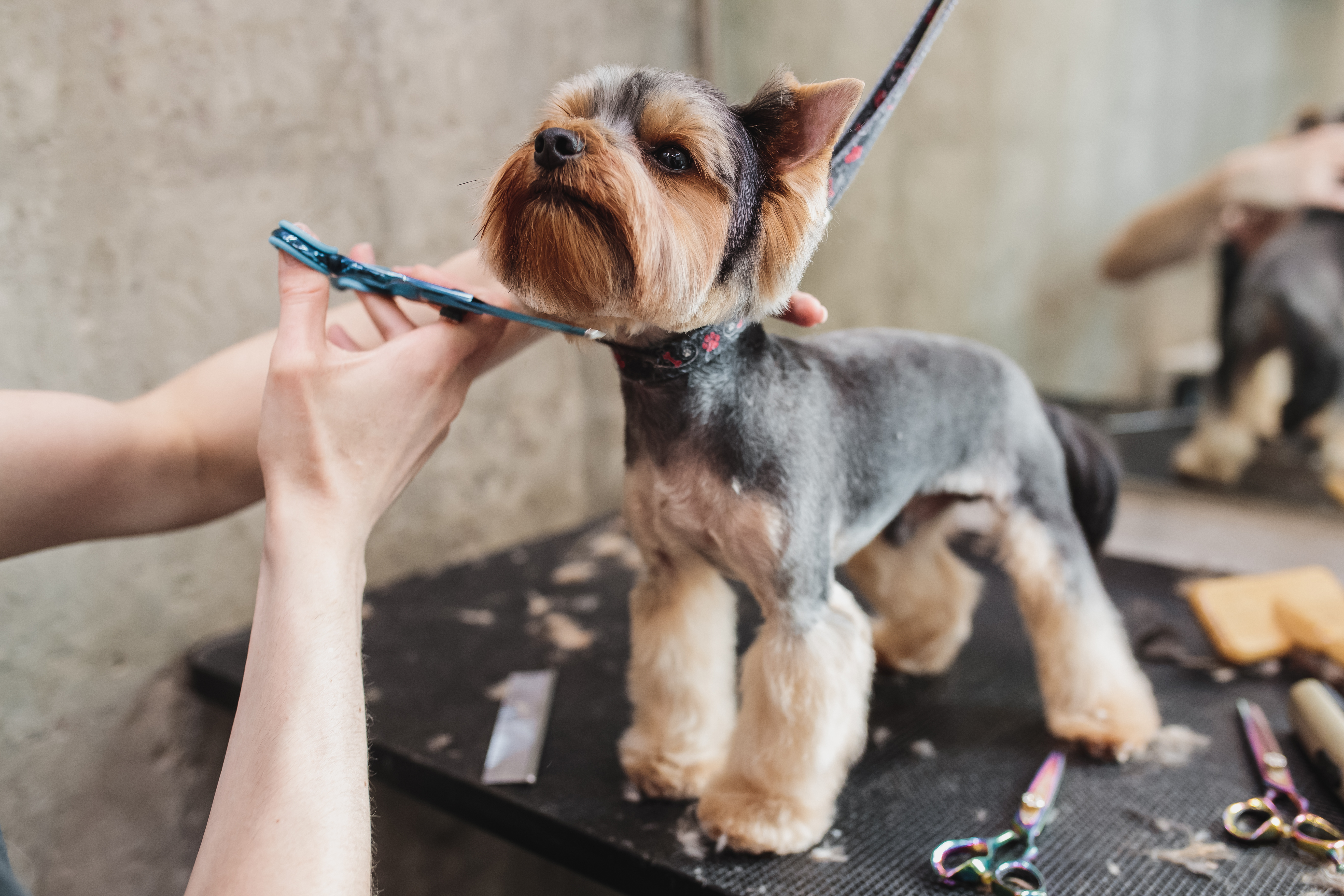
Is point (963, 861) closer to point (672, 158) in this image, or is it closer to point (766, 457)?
point (766, 457)

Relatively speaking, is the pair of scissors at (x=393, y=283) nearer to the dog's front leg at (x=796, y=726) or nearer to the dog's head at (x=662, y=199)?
the dog's head at (x=662, y=199)

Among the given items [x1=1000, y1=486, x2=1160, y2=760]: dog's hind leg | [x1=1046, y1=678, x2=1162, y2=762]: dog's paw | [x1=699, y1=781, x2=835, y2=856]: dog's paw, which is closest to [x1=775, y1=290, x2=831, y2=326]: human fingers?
[x1=1000, y1=486, x2=1160, y2=760]: dog's hind leg

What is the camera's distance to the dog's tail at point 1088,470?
1.13 metres

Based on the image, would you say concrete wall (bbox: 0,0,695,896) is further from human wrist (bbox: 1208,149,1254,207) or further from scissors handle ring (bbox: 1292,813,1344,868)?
human wrist (bbox: 1208,149,1254,207)

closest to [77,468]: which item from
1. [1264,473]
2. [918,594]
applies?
[918,594]

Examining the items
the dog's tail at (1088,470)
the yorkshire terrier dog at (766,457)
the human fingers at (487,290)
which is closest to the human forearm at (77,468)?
the human fingers at (487,290)

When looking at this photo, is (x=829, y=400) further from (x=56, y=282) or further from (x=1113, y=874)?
(x=56, y=282)

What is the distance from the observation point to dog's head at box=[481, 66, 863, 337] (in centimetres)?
64

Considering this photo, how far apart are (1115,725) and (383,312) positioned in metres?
0.91

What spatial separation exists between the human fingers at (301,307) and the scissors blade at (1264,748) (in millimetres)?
1023

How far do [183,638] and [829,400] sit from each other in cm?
105

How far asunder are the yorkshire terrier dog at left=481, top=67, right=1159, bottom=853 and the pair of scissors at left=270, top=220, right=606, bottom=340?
48 millimetres

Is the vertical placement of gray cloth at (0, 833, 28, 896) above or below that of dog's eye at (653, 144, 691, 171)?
below

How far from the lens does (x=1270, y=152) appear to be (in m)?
1.60
